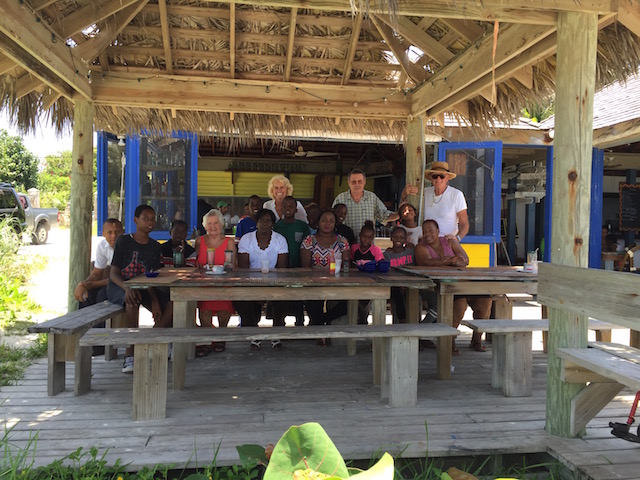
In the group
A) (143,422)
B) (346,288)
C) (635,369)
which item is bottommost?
(143,422)

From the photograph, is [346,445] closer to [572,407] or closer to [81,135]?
[572,407]

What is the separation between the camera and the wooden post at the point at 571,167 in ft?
9.69

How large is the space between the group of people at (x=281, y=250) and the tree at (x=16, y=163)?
24.5m

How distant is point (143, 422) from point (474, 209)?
6423 mm

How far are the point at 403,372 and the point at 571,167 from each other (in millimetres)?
1691

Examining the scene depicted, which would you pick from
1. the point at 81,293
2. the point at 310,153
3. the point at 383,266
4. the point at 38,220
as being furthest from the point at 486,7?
the point at 38,220

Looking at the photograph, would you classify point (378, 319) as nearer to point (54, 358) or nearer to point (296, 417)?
point (296, 417)

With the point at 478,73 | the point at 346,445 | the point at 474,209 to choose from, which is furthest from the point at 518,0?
the point at 474,209

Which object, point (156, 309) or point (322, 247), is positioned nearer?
point (156, 309)

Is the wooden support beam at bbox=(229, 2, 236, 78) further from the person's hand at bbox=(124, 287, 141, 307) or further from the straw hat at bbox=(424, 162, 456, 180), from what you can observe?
the person's hand at bbox=(124, 287, 141, 307)

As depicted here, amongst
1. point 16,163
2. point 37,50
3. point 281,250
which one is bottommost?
point 281,250

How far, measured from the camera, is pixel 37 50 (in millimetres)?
3652

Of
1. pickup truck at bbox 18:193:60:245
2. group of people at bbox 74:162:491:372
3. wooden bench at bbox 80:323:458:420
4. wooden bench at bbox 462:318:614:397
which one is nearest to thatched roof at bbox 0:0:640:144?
group of people at bbox 74:162:491:372

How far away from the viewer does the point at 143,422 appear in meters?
3.13
